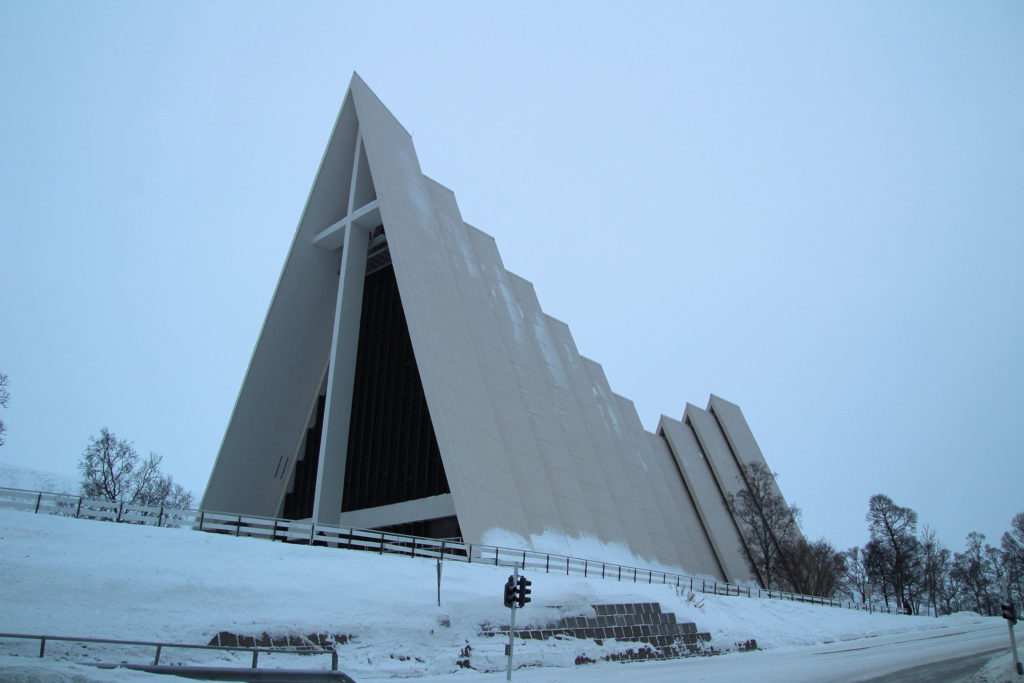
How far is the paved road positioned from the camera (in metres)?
12.1

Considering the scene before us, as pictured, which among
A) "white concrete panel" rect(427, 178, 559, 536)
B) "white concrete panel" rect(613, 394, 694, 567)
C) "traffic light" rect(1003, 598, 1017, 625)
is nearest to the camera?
"traffic light" rect(1003, 598, 1017, 625)

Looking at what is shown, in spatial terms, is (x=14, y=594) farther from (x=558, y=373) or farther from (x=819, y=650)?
(x=558, y=373)

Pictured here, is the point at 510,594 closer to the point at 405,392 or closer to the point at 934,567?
the point at 405,392

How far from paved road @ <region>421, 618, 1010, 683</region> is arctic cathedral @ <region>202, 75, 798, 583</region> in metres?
7.75

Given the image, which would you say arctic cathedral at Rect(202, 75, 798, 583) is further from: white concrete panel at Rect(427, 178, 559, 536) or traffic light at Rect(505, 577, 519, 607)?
traffic light at Rect(505, 577, 519, 607)

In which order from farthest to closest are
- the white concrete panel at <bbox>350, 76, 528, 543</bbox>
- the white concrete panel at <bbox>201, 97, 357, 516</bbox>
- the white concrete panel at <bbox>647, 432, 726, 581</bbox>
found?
the white concrete panel at <bbox>647, 432, 726, 581</bbox> < the white concrete panel at <bbox>201, 97, 357, 516</bbox> < the white concrete panel at <bbox>350, 76, 528, 543</bbox>

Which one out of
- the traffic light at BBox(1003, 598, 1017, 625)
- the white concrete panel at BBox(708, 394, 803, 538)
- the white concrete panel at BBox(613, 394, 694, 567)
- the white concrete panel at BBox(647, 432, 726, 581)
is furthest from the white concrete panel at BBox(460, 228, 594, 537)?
the white concrete panel at BBox(708, 394, 803, 538)

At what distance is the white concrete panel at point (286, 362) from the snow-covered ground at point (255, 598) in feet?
48.2

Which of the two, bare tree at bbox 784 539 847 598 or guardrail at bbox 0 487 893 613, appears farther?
bare tree at bbox 784 539 847 598

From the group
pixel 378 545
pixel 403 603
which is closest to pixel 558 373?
pixel 378 545

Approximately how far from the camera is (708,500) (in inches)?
1850

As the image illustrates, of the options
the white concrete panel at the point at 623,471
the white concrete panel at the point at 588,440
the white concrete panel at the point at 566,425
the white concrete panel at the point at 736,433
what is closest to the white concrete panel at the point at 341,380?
the white concrete panel at the point at 566,425

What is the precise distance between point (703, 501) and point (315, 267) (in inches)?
1174

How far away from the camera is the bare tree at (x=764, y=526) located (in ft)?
140
